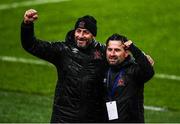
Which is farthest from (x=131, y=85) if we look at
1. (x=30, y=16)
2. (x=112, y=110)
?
(x=30, y=16)

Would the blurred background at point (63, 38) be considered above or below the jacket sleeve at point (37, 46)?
below

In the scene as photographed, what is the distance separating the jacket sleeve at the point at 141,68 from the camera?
1144 cm

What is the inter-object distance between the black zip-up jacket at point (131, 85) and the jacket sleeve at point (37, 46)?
1030 mm

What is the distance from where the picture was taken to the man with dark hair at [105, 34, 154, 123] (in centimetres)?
1148

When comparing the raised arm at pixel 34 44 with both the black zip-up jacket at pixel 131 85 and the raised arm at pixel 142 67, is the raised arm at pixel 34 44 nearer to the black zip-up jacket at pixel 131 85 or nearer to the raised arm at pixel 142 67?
the black zip-up jacket at pixel 131 85

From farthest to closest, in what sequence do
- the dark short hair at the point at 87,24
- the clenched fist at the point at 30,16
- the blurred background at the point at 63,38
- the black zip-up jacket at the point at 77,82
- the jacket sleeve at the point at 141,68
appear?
the blurred background at the point at 63,38 < the dark short hair at the point at 87,24 < the black zip-up jacket at the point at 77,82 < the clenched fist at the point at 30,16 < the jacket sleeve at the point at 141,68

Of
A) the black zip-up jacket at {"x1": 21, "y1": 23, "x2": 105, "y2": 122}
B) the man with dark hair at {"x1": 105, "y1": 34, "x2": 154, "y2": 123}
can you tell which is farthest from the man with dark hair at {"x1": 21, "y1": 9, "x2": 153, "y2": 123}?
the man with dark hair at {"x1": 105, "y1": 34, "x2": 154, "y2": 123}

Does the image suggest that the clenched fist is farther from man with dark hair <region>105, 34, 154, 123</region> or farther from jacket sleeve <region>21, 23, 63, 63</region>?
man with dark hair <region>105, 34, 154, 123</region>

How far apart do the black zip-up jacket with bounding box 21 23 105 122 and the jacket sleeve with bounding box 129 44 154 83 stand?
0.66m

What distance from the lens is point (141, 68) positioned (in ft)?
37.7

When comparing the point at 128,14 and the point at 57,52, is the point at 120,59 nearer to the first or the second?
the point at 57,52

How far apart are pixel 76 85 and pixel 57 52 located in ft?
1.98

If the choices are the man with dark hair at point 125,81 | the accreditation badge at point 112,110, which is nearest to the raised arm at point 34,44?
the man with dark hair at point 125,81

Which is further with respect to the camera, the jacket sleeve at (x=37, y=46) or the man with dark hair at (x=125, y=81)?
the jacket sleeve at (x=37, y=46)
